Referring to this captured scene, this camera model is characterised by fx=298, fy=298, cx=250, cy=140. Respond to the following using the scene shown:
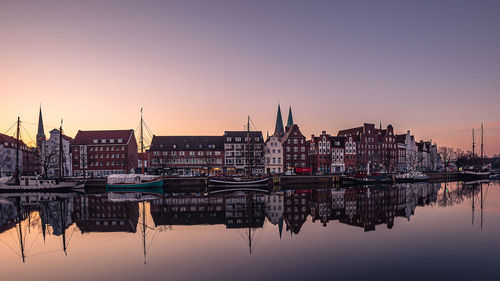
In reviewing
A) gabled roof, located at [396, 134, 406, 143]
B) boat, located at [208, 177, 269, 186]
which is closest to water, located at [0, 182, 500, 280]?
boat, located at [208, 177, 269, 186]

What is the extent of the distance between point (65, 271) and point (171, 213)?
16878 mm

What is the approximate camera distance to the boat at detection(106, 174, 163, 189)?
210 ft

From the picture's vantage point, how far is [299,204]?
39406mm

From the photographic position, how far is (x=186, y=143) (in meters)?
94.2

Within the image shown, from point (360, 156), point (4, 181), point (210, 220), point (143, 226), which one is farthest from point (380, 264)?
point (360, 156)

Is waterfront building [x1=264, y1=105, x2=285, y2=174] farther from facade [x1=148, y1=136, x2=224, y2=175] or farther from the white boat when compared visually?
the white boat

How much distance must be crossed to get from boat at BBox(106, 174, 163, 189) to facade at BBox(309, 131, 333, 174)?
175 feet


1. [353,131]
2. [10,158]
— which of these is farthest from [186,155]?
[353,131]

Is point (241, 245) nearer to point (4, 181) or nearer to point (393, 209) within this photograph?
point (393, 209)

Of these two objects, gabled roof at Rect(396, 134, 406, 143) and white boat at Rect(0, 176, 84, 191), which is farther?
gabled roof at Rect(396, 134, 406, 143)

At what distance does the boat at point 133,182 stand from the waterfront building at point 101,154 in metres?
25.0

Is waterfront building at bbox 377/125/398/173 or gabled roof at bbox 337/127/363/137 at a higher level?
gabled roof at bbox 337/127/363/137

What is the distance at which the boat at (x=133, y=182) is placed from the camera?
2522 inches

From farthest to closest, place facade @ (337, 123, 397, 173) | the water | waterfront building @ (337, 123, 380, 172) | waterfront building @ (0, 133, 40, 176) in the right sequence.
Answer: facade @ (337, 123, 397, 173)
waterfront building @ (337, 123, 380, 172)
waterfront building @ (0, 133, 40, 176)
the water
